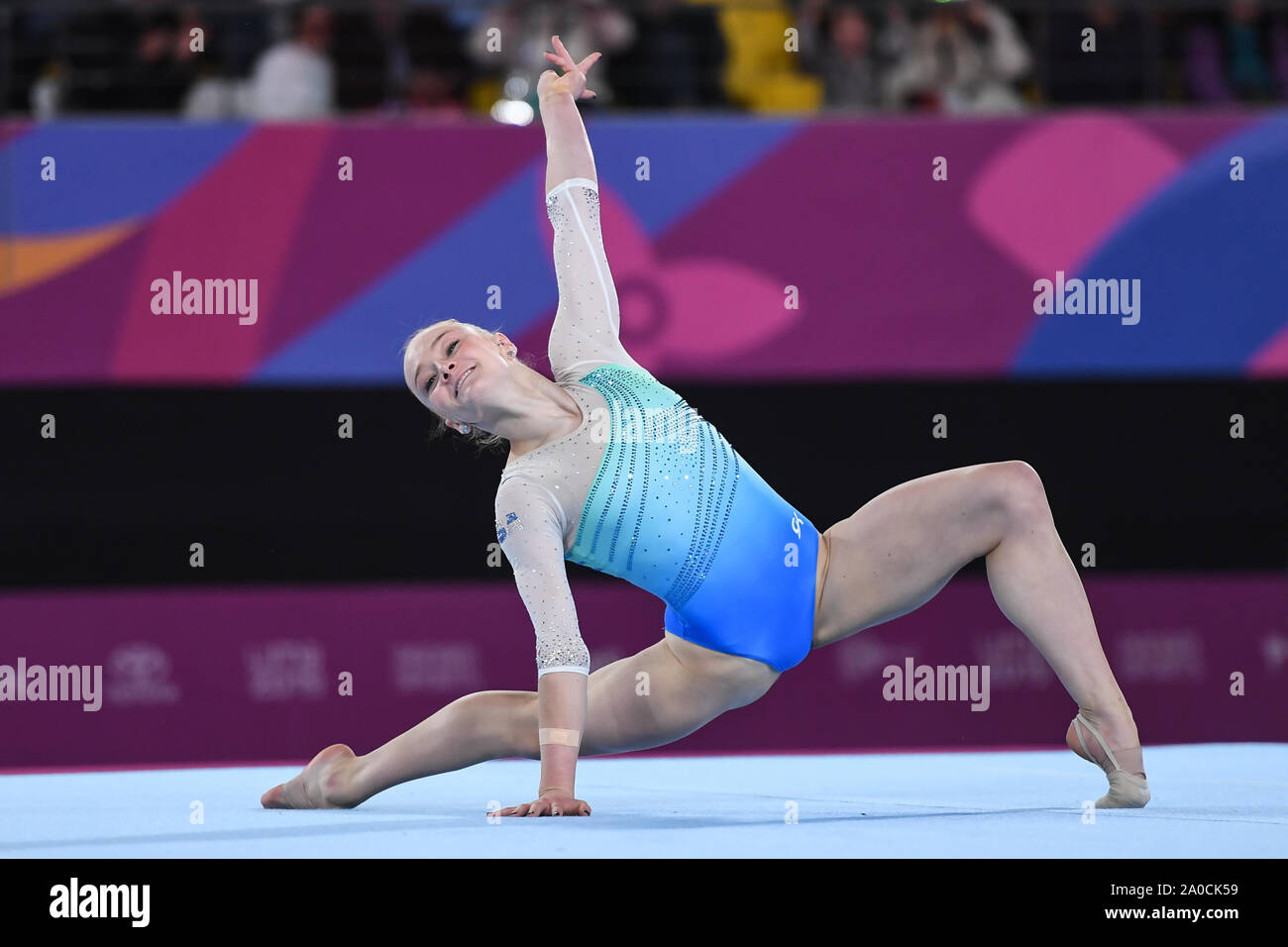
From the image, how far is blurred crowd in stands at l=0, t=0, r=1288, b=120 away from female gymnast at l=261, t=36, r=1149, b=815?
3.06 metres

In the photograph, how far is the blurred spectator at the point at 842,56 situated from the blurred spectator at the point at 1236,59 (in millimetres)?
1321

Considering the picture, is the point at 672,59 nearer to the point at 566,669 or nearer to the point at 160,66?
the point at 160,66

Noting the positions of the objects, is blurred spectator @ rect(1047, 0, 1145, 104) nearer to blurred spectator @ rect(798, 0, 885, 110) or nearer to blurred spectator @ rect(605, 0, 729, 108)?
blurred spectator @ rect(798, 0, 885, 110)

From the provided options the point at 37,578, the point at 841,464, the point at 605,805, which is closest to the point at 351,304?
the point at 37,578

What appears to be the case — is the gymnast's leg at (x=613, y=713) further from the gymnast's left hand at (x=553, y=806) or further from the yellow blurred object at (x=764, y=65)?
the yellow blurred object at (x=764, y=65)

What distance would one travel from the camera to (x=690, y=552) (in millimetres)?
3045

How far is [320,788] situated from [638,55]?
147 inches

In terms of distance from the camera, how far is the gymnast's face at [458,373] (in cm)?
305

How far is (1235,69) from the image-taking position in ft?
20.8

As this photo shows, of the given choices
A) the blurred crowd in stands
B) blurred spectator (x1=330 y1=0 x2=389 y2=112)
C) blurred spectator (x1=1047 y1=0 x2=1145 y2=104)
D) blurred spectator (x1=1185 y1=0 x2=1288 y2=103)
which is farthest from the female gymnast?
blurred spectator (x1=1185 y1=0 x2=1288 y2=103)

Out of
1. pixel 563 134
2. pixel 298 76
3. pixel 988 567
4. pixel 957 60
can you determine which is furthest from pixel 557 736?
pixel 957 60

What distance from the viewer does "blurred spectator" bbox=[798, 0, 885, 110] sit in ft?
20.2

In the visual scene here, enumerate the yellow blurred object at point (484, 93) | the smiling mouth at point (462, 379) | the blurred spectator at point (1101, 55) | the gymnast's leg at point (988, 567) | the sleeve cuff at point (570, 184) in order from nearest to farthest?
the gymnast's leg at point (988, 567)
the smiling mouth at point (462, 379)
the sleeve cuff at point (570, 184)
the blurred spectator at point (1101, 55)
the yellow blurred object at point (484, 93)

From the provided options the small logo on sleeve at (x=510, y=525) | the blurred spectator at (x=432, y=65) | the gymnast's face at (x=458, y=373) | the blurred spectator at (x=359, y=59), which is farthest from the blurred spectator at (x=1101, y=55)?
the small logo on sleeve at (x=510, y=525)
